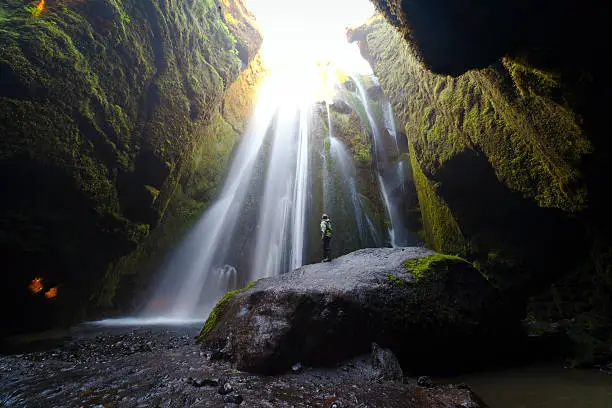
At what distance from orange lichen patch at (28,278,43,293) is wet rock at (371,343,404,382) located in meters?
8.86

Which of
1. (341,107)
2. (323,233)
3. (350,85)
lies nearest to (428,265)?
(323,233)

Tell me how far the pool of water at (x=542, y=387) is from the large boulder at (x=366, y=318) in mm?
763

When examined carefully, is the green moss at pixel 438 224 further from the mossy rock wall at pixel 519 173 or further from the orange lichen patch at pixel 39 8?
the orange lichen patch at pixel 39 8

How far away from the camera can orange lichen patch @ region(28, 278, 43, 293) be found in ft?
26.5

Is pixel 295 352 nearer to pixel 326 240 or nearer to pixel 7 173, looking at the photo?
pixel 326 240

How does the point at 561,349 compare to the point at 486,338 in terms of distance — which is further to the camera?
the point at 561,349

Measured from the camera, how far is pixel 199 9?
41.7 ft

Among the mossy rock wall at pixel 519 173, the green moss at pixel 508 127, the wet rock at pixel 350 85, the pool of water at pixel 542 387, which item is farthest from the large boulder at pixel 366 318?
the wet rock at pixel 350 85

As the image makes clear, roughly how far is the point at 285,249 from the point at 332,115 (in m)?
11.0

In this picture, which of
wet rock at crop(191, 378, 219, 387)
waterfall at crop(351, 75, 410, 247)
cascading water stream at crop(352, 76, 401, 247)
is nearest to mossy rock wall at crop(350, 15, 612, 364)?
waterfall at crop(351, 75, 410, 247)

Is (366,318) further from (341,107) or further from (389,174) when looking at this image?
(341,107)

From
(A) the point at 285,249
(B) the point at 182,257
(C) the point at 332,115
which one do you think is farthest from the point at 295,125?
(B) the point at 182,257

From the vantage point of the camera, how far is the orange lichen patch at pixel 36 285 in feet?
26.5

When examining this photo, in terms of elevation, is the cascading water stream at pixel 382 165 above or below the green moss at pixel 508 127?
above
